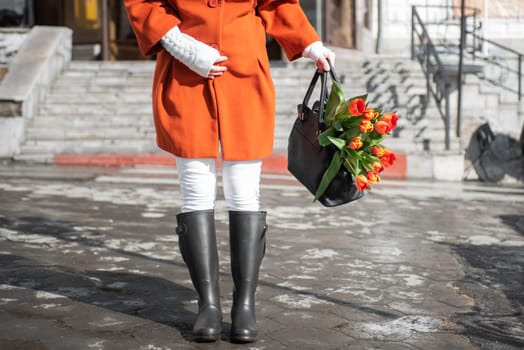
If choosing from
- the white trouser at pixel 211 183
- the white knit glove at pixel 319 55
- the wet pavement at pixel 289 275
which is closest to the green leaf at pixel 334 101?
the white knit glove at pixel 319 55

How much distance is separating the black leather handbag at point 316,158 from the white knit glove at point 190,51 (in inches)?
17.2

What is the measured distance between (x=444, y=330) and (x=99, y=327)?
1393 mm

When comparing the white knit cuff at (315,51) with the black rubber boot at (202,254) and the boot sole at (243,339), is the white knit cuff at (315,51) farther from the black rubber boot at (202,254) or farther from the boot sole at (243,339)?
the boot sole at (243,339)

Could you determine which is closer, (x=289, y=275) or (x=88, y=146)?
(x=289, y=275)

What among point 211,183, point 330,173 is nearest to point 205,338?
point 211,183

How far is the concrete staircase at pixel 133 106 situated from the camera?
1088 centimetres

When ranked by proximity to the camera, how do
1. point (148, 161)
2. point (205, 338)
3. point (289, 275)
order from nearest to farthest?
point (205, 338) → point (289, 275) → point (148, 161)

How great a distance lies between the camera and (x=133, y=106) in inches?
473

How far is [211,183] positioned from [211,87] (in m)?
0.38

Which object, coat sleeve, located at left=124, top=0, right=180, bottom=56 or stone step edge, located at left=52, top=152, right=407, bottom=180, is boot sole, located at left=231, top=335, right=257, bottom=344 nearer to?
coat sleeve, located at left=124, top=0, right=180, bottom=56

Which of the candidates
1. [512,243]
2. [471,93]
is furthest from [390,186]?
[471,93]

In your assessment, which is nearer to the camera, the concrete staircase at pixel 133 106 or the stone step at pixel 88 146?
the stone step at pixel 88 146

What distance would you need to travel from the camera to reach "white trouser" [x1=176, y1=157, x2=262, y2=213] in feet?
10.2

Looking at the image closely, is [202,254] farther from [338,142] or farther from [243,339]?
[338,142]
